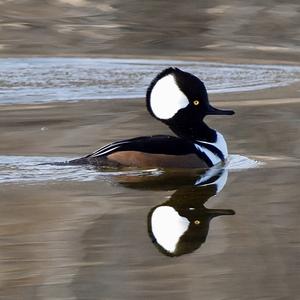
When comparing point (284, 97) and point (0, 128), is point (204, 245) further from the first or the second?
point (284, 97)

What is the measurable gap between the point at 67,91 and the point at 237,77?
2.15 meters

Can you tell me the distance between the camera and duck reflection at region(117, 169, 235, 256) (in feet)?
21.5

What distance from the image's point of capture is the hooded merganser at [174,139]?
8492mm

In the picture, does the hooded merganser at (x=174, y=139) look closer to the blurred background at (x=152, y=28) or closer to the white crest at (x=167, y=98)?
the white crest at (x=167, y=98)

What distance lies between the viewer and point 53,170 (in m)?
8.48

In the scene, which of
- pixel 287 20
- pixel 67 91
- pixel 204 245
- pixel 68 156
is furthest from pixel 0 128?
pixel 287 20

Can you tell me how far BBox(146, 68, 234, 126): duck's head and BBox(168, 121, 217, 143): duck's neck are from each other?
0.04m

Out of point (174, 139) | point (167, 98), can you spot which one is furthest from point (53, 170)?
point (167, 98)

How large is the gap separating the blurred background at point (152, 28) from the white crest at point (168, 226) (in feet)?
27.9

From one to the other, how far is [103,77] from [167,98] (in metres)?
5.24

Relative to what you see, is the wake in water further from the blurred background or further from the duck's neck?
the blurred background

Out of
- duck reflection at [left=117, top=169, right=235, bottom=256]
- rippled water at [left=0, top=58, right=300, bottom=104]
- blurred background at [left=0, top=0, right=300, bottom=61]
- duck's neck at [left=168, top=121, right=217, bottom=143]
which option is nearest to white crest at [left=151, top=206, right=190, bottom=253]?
duck reflection at [left=117, top=169, right=235, bottom=256]

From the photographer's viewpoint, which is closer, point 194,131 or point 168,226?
point 168,226

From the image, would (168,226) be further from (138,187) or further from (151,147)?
(151,147)
